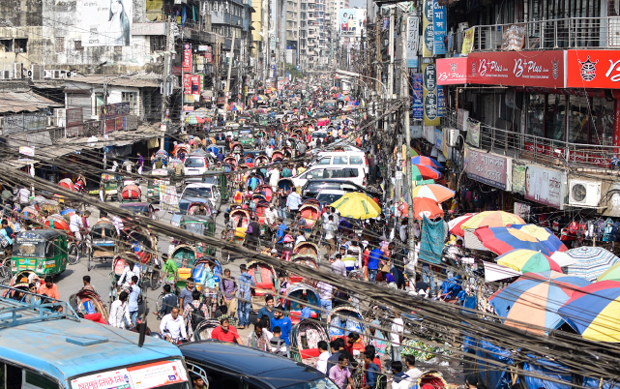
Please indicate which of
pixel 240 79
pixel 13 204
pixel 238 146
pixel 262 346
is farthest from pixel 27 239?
pixel 240 79

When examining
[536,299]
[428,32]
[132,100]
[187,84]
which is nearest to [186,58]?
[187,84]

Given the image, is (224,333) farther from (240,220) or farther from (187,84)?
(187,84)

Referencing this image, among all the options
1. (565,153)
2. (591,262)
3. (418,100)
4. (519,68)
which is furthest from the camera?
(418,100)

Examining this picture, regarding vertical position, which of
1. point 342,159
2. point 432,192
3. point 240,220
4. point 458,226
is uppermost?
point 342,159

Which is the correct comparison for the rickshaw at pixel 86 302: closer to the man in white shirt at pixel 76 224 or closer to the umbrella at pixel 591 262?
the man in white shirt at pixel 76 224

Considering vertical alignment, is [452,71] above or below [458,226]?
above

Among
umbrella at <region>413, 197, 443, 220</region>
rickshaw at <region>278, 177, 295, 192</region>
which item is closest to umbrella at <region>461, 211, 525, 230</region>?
umbrella at <region>413, 197, 443, 220</region>

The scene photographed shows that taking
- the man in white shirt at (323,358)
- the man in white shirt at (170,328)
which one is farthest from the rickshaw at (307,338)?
the man in white shirt at (170,328)

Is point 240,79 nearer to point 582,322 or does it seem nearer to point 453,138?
point 453,138
